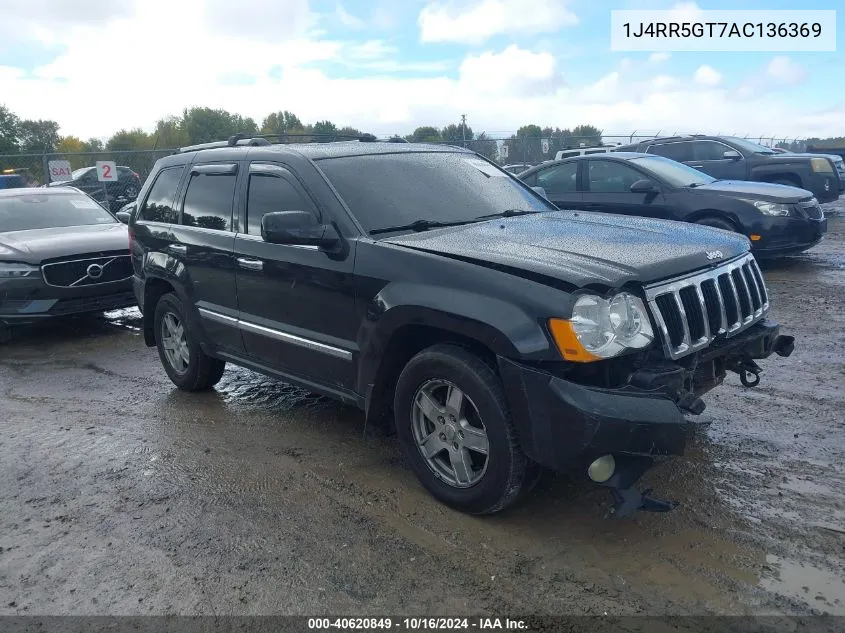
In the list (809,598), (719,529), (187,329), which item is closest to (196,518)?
(187,329)

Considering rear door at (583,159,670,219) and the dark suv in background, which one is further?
the dark suv in background

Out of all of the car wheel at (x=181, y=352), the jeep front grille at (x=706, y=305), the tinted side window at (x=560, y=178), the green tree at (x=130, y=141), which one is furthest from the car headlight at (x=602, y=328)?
the green tree at (x=130, y=141)

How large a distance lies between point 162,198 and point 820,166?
41.5ft

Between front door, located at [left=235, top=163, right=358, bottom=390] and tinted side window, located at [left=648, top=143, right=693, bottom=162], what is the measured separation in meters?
11.2

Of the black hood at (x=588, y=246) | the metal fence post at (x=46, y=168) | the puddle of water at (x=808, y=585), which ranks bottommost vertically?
the puddle of water at (x=808, y=585)

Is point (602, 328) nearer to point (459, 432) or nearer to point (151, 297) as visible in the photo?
point (459, 432)

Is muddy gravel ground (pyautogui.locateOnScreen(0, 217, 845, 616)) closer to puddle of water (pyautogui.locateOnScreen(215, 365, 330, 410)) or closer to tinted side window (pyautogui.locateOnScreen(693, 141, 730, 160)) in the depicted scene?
puddle of water (pyautogui.locateOnScreen(215, 365, 330, 410))

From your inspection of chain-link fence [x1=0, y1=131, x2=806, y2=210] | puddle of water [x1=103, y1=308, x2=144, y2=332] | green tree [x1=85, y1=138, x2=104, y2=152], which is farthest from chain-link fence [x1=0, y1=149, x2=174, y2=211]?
green tree [x1=85, y1=138, x2=104, y2=152]

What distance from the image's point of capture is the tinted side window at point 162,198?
19.2ft

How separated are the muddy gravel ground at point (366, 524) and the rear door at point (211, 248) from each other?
744mm

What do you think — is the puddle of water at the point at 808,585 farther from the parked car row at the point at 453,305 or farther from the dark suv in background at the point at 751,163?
the dark suv in background at the point at 751,163

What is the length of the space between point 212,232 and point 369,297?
1823 mm

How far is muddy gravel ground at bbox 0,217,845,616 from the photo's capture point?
3.10 meters

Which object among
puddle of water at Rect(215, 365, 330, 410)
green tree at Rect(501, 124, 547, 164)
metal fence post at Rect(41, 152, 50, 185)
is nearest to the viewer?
puddle of water at Rect(215, 365, 330, 410)
